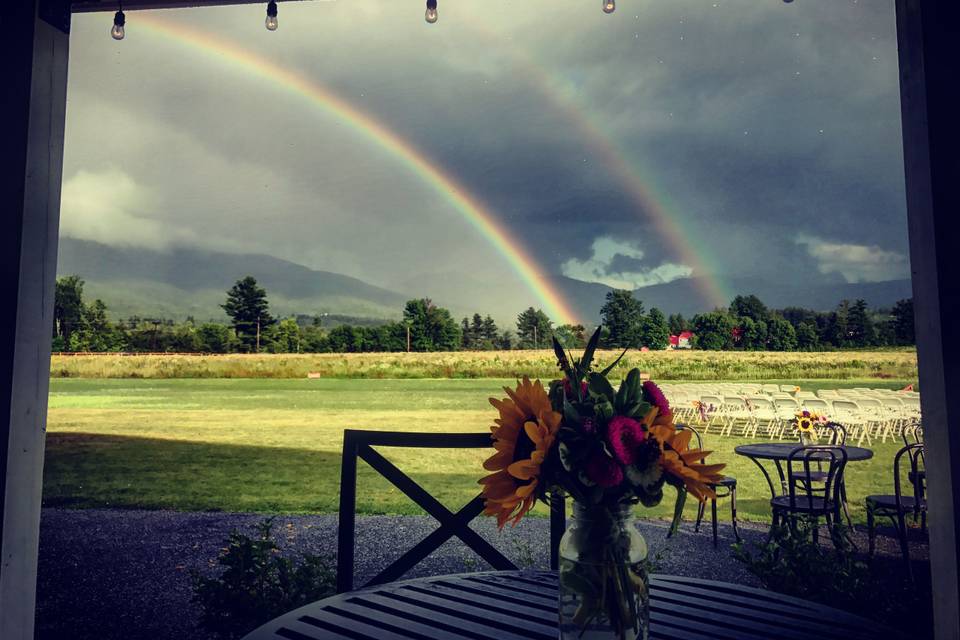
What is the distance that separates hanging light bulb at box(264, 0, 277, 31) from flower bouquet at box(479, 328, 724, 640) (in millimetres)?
1611

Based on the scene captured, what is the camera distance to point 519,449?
82cm

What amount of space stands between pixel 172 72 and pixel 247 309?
13.0 m

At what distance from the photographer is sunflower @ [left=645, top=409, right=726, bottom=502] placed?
2.52ft

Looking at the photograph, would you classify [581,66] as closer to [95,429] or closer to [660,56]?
[660,56]

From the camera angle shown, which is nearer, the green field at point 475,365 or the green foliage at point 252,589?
the green foliage at point 252,589

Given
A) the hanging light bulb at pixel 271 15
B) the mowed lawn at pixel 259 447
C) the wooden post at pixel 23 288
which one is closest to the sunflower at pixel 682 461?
the wooden post at pixel 23 288

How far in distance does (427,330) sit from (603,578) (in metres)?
25.0

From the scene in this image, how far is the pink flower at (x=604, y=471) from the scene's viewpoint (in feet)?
2.40

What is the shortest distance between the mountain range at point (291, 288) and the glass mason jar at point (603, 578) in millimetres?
23053

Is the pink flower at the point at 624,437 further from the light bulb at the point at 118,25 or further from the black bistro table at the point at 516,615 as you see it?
the light bulb at the point at 118,25

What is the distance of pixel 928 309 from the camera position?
3.89ft

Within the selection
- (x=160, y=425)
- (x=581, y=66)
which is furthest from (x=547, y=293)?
(x=160, y=425)

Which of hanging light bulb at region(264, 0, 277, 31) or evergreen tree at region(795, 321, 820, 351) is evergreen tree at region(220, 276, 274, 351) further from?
hanging light bulb at region(264, 0, 277, 31)

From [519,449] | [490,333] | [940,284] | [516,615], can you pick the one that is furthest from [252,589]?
[490,333]
